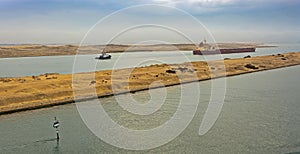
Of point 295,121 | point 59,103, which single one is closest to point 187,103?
point 295,121

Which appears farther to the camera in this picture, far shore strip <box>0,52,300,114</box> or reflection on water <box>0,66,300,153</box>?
far shore strip <box>0,52,300,114</box>

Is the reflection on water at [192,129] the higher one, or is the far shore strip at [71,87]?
the far shore strip at [71,87]

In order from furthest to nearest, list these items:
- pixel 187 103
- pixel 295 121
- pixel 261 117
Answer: pixel 187 103 → pixel 261 117 → pixel 295 121

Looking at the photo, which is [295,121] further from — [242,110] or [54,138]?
[54,138]

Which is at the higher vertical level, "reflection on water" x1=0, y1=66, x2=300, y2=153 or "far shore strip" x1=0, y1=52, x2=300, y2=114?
"far shore strip" x1=0, y1=52, x2=300, y2=114

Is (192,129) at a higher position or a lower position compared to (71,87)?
Result: lower

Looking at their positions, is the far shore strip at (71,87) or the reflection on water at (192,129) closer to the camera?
the reflection on water at (192,129)

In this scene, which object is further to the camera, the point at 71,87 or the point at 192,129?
the point at 71,87

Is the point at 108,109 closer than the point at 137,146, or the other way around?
the point at 137,146
